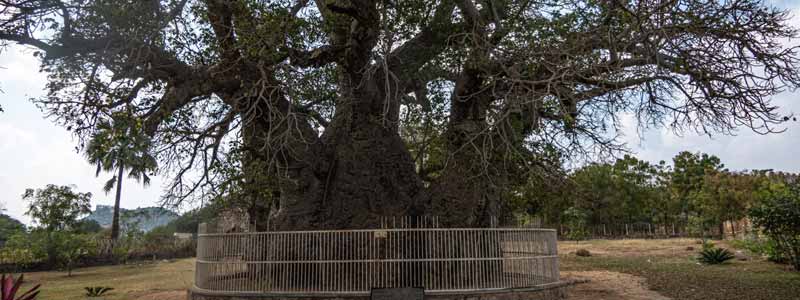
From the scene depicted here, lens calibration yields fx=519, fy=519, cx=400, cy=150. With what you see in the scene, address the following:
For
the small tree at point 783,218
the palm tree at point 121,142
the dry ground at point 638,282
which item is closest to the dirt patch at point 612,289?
the dry ground at point 638,282

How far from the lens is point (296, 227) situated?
12.0m

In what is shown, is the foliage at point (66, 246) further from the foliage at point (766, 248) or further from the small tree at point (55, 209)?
the foliage at point (766, 248)

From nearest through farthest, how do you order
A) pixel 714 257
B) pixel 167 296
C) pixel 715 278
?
pixel 167 296 → pixel 715 278 → pixel 714 257

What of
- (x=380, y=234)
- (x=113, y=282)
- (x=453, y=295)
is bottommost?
(x=113, y=282)

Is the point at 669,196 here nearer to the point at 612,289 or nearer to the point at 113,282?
the point at 612,289

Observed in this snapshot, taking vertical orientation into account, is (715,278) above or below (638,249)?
above

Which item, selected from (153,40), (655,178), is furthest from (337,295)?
(655,178)

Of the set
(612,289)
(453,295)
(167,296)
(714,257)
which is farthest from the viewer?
(714,257)

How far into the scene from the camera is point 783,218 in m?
14.0

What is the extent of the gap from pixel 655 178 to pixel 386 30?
178ft

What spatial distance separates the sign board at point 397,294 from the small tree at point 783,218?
36.8 ft

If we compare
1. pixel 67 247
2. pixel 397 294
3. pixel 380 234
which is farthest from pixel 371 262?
pixel 67 247

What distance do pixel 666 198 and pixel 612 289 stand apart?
152ft

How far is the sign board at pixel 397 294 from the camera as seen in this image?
8.83 m
